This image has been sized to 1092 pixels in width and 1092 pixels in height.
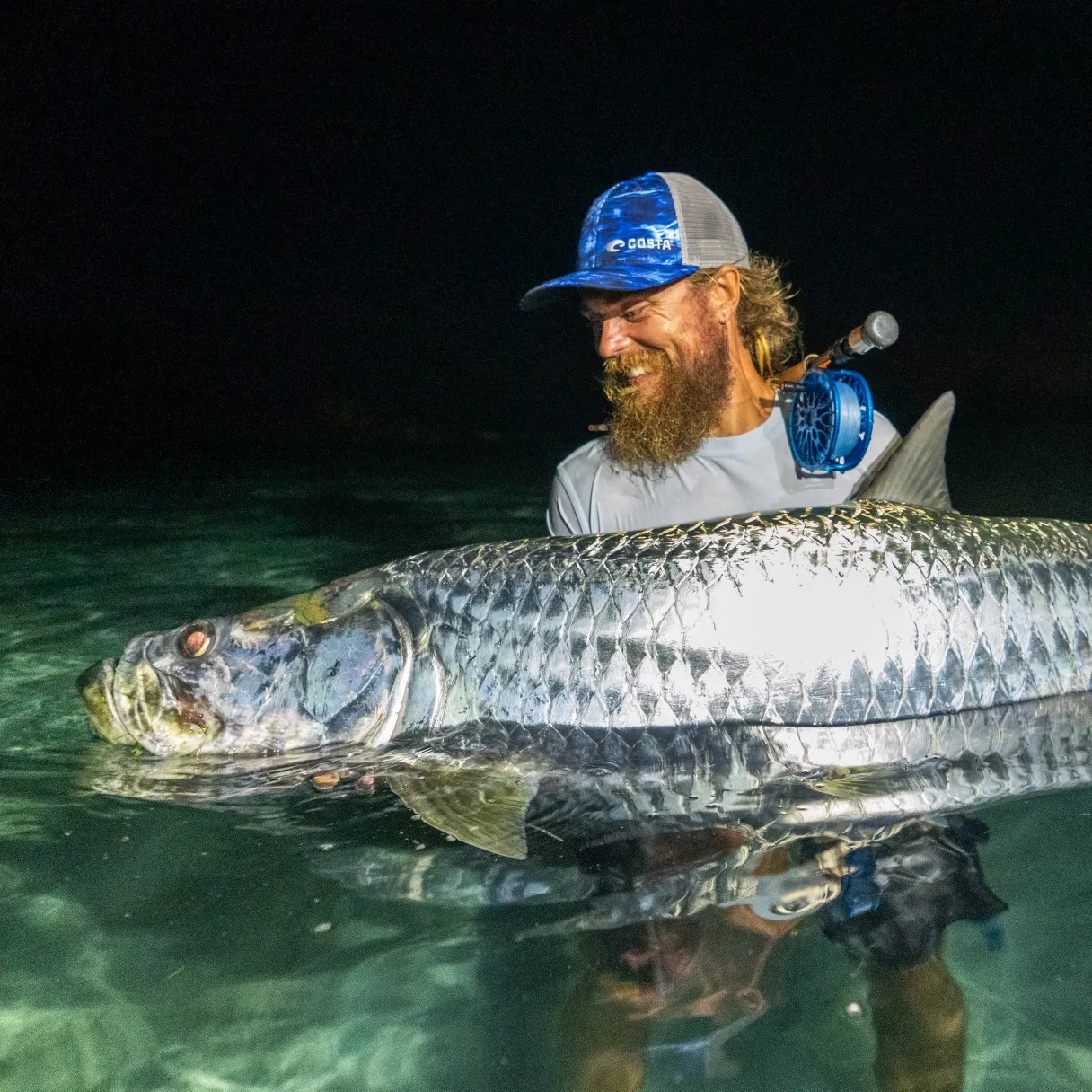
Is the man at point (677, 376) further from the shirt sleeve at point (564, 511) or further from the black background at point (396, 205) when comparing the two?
the black background at point (396, 205)

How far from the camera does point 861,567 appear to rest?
2.51 meters

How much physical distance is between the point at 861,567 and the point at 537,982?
117 centimetres

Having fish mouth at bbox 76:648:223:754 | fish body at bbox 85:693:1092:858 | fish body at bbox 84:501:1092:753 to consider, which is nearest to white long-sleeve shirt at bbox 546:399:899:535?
fish body at bbox 84:501:1092:753

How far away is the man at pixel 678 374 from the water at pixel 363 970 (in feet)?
3.77

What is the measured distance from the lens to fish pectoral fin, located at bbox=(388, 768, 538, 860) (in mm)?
2195

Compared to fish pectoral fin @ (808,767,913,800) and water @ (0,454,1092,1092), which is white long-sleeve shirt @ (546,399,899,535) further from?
water @ (0,454,1092,1092)

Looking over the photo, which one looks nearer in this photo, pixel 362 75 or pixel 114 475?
pixel 114 475

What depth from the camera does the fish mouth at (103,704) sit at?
8.84 ft

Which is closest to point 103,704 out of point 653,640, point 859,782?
point 653,640

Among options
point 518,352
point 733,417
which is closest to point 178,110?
point 518,352

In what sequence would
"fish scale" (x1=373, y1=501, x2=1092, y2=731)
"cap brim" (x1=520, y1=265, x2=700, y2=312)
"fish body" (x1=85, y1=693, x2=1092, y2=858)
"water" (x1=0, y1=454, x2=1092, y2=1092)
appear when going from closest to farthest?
"water" (x1=0, y1=454, x2=1092, y2=1092)
"fish body" (x1=85, y1=693, x2=1092, y2=858)
"fish scale" (x1=373, y1=501, x2=1092, y2=731)
"cap brim" (x1=520, y1=265, x2=700, y2=312)

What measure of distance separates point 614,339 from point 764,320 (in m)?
0.58

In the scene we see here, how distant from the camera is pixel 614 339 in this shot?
3.20 m

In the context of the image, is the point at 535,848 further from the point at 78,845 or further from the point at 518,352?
the point at 518,352
